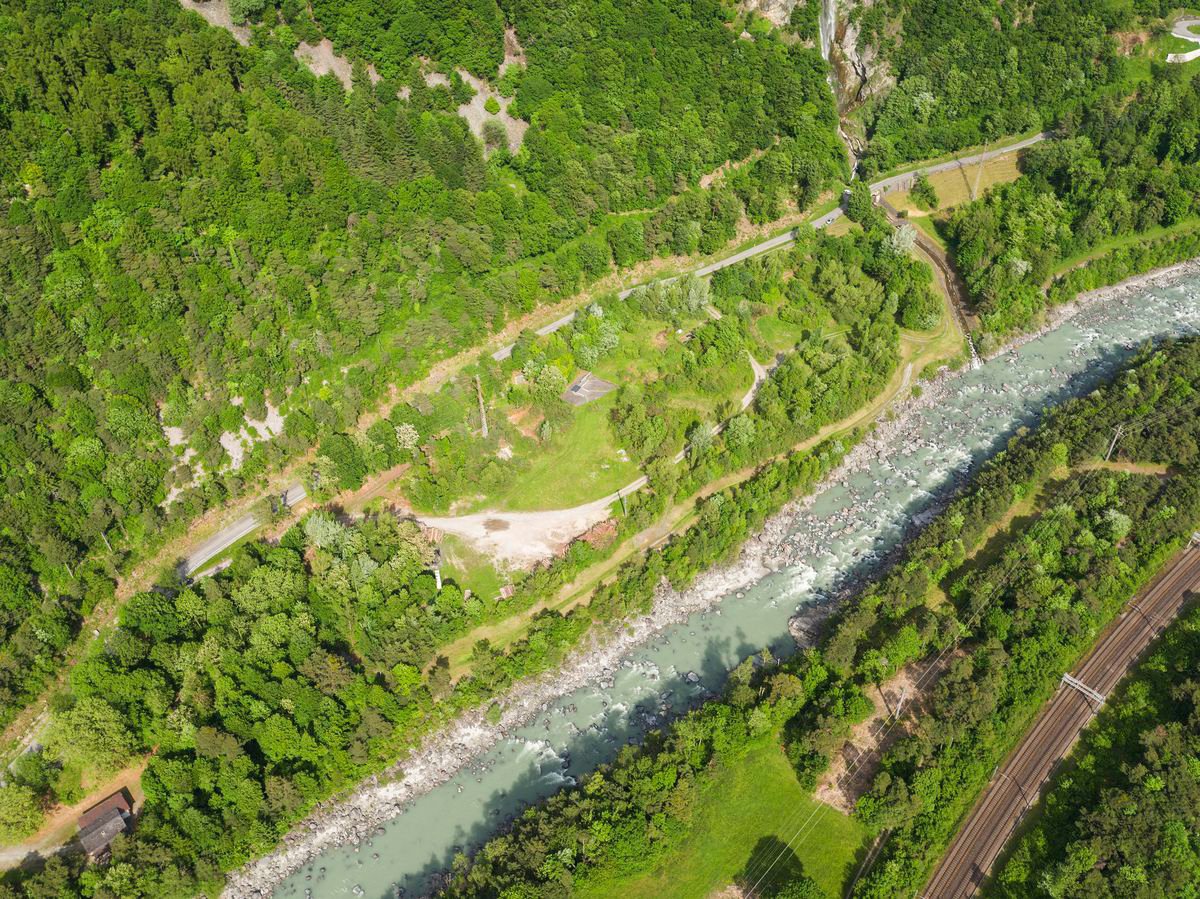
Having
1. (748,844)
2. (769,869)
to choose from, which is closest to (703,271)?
(748,844)

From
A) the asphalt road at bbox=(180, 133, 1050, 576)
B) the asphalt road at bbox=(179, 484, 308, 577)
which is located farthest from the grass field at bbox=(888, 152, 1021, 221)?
the asphalt road at bbox=(179, 484, 308, 577)

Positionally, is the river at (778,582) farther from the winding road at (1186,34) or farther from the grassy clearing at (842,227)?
the winding road at (1186,34)

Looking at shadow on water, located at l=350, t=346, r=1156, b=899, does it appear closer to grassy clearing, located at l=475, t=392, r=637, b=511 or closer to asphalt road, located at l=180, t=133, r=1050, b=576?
grassy clearing, located at l=475, t=392, r=637, b=511

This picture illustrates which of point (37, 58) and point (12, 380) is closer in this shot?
point (12, 380)

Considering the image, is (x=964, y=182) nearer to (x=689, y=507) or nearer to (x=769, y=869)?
(x=689, y=507)

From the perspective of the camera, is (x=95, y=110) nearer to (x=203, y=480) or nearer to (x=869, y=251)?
(x=203, y=480)

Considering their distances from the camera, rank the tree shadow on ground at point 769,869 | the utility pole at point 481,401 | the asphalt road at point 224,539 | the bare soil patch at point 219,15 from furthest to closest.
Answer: the bare soil patch at point 219,15, the utility pole at point 481,401, the asphalt road at point 224,539, the tree shadow on ground at point 769,869

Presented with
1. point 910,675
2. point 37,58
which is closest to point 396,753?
point 910,675

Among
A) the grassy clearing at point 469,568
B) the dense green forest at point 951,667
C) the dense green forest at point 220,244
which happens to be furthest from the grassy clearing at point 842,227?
the grassy clearing at point 469,568
